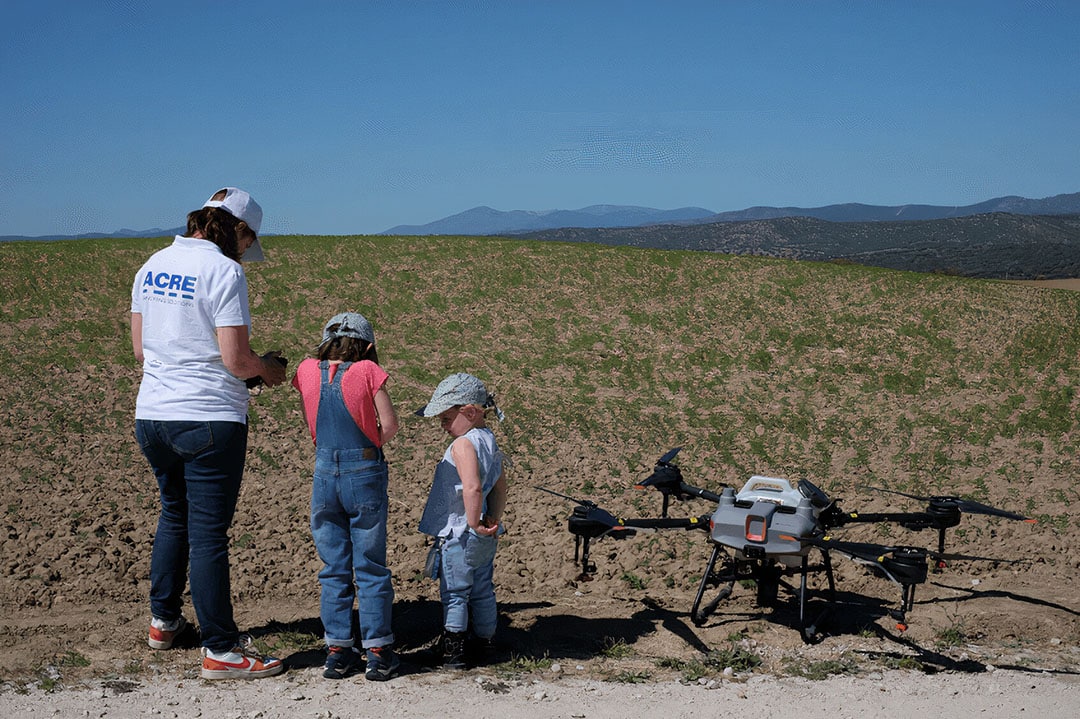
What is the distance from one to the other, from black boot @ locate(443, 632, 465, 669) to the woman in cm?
101

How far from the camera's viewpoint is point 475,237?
2288 cm

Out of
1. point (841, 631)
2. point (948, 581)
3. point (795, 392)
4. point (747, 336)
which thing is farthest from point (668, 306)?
point (841, 631)

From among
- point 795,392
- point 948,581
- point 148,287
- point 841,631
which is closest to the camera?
point 148,287

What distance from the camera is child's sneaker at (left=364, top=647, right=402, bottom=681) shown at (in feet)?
17.4

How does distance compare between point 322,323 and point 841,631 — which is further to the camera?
point 322,323

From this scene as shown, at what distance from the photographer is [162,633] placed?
18.9 feet

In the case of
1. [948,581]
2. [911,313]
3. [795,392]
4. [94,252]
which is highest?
[94,252]

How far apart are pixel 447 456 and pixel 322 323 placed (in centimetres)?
1216

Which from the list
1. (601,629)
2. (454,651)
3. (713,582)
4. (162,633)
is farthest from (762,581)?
(162,633)

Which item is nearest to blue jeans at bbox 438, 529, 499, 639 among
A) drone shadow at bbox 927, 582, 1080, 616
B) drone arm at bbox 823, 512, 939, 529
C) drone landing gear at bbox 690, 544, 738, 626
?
drone landing gear at bbox 690, 544, 738, 626

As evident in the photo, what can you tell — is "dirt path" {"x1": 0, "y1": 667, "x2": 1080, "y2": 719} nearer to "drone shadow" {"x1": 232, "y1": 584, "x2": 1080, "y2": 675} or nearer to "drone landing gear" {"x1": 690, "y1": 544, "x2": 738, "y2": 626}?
"drone shadow" {"x1": 232, "y1": 584, "x2": 1080, "y2": 675}

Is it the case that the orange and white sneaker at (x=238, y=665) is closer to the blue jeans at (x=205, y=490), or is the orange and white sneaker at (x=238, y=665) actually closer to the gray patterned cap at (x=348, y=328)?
the blue jeans at (x=205, y=490)

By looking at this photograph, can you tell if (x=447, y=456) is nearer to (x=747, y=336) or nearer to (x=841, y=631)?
(x=841, y=631)

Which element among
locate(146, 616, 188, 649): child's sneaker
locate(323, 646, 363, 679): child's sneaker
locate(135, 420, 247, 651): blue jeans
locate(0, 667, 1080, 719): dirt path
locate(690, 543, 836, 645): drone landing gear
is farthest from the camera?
locate(690, 543, 836, 645): drone landing gear
